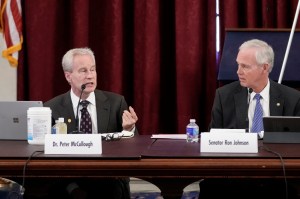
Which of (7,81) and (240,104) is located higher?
(7,81)

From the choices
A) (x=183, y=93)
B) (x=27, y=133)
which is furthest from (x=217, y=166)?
(x=183, y=93)

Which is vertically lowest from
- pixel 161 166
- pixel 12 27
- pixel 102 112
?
pixel 161 166

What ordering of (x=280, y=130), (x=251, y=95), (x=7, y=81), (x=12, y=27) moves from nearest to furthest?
1. (x=280, y=130)
2. (x=251, y=95)
3. (x=12, y=27)
4. (x=7, y=81)

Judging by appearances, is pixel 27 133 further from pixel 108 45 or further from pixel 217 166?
pixel 108 45

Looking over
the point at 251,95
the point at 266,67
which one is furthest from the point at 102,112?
the point at 266,67

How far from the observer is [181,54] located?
5129 millimetres

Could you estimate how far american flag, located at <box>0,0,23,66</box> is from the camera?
4965 millimetres

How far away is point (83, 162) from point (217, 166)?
1.67 ft

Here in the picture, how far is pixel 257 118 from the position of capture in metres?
3.54

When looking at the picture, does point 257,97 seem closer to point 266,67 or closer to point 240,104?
point 240,104

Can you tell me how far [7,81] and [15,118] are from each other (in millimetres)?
2448

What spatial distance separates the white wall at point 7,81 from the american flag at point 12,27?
24 centimetres

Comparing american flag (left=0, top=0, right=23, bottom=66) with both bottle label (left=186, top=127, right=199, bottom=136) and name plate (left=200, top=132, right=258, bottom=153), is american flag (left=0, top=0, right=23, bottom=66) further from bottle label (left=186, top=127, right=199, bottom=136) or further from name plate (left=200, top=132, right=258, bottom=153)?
name plate (left=200, top=132, right=258, bottom=153)

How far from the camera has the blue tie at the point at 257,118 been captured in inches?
137
